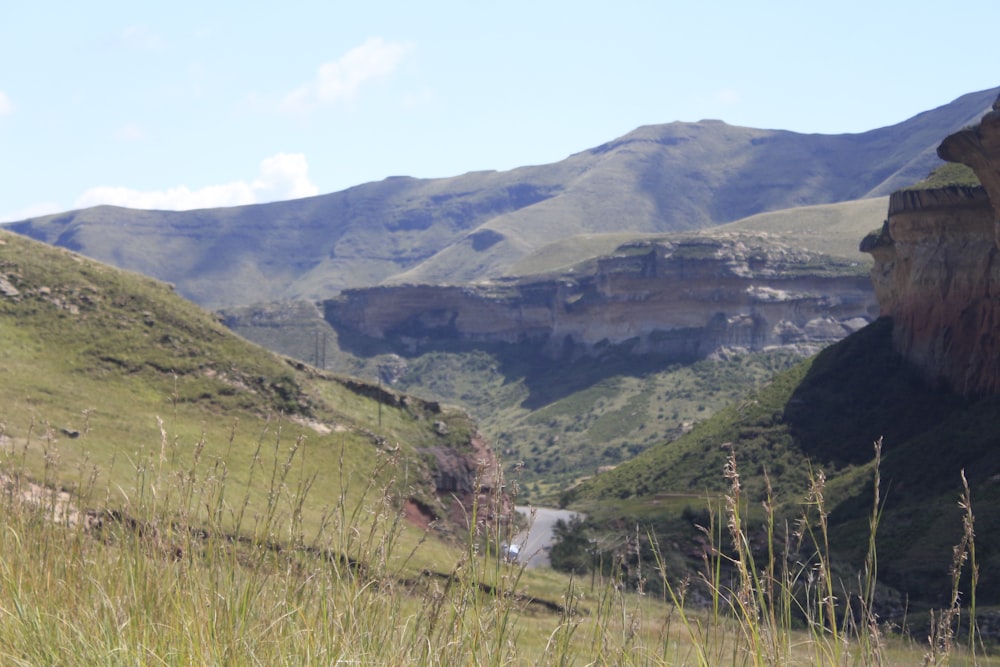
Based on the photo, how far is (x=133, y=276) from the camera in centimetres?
3759

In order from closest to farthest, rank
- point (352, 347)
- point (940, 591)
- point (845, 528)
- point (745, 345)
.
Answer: point (940, 591), point (845, 528), point (745, 345), point (352, 347)

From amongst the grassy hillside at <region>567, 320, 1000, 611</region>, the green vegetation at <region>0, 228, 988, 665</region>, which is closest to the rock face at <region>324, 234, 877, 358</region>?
the grassy hillside at <region>567, 320, 1000, 611</region>

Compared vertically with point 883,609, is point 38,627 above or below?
above

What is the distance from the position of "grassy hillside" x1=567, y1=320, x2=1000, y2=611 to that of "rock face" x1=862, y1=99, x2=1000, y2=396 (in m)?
1.37

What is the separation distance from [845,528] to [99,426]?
21.8 m

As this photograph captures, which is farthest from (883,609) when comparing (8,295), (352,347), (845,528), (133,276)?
(352,347)

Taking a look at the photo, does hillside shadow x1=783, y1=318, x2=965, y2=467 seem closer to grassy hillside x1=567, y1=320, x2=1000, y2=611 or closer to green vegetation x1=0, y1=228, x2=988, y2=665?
grassy hillside x1=567, y1=320, x2=1000, y2=611

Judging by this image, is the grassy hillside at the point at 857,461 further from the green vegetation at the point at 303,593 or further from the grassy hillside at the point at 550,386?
the grassy hillside at the point at 550,386

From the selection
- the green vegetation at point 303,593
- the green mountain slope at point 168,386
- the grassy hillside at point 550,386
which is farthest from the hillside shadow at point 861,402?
the green vegetation at point 303,593

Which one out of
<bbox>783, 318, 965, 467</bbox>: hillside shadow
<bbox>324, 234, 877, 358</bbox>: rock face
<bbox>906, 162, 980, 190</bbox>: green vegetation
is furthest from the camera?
<bbox>324, 234, 877, 358</bbox>: rock face

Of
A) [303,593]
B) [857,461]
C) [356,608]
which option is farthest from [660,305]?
[356,608]

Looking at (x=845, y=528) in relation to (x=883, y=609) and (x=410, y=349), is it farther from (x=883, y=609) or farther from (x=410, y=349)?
(x=410, y=349)

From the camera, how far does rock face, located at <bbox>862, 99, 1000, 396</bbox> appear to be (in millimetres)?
33513

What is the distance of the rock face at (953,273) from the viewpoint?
33513 mm
